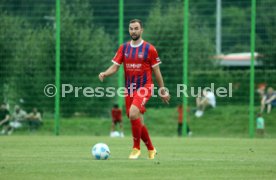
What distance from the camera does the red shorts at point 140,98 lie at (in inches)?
493

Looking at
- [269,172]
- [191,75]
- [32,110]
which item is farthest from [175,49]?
[269,172]

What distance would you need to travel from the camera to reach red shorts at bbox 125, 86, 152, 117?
Answer: 12531 millimetres

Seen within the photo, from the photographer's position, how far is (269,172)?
1023cm

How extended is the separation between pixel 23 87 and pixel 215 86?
23.5ft

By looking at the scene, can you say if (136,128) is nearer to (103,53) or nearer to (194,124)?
(103,53)

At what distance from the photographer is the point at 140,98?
12625mm

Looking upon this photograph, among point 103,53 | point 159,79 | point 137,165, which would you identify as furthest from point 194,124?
point 137,165

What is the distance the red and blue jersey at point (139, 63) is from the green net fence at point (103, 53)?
12495mm

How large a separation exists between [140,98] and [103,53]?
13917 millimetres

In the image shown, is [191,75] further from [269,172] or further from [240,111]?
[269,172]

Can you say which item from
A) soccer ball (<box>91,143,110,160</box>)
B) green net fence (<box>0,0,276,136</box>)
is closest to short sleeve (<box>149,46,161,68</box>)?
soccer ball (<box>91,143,110,160</box>)

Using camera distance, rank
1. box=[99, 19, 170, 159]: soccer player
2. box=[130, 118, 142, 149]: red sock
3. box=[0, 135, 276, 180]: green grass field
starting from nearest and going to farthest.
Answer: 1. box=[0, 135, 276, 180]: green grass field
2. box=[130, 118, 142, 149]: red sock
3. box=[99, 19, 170, 159]: soccer player

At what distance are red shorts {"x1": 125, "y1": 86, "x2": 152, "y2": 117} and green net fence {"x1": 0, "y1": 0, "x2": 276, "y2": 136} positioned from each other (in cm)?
1261

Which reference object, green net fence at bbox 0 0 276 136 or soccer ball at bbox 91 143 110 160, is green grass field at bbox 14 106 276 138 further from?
soccer ball at bbox 91 143 110 160
